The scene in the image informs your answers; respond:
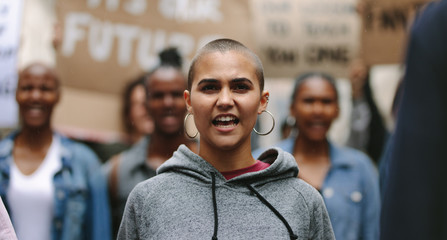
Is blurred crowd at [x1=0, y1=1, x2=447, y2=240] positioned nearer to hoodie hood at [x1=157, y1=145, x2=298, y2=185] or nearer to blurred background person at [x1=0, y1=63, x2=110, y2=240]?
blurred background person at [x1=0, y1=63, x2=110, y2=240]

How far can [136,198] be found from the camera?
248 cm

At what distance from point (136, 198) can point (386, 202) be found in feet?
3.65

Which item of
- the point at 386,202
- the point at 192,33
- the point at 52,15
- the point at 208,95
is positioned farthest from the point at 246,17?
the point at 386,202

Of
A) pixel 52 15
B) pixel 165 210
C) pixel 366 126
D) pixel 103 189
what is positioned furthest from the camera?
pixel 52 15

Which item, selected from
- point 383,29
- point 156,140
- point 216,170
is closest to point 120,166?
point 156,140

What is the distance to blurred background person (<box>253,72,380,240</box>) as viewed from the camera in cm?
410

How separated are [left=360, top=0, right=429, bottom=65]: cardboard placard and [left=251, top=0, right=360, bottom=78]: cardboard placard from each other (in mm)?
85

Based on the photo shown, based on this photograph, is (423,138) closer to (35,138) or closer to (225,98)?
(225,98)

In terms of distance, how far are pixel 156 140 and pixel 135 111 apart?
0.86m

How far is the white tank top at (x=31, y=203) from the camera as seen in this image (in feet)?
13.3

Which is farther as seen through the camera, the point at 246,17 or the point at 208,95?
the point at 246,17

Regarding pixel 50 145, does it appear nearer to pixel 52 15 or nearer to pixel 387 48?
pixel 52 15

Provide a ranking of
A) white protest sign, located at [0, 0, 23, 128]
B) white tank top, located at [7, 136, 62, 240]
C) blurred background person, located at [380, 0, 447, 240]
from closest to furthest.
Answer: blurred background person, located at [380, 0, 447, 240]
white tank top, located at [7, 136, 62, 240]
white protest sign, located at [0, 0, 23, 128]

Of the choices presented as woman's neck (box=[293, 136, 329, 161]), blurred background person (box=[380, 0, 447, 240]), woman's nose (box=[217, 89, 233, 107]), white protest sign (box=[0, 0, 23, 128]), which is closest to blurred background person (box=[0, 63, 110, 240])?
white protest sign (box=[0, 0, 23, 128])
